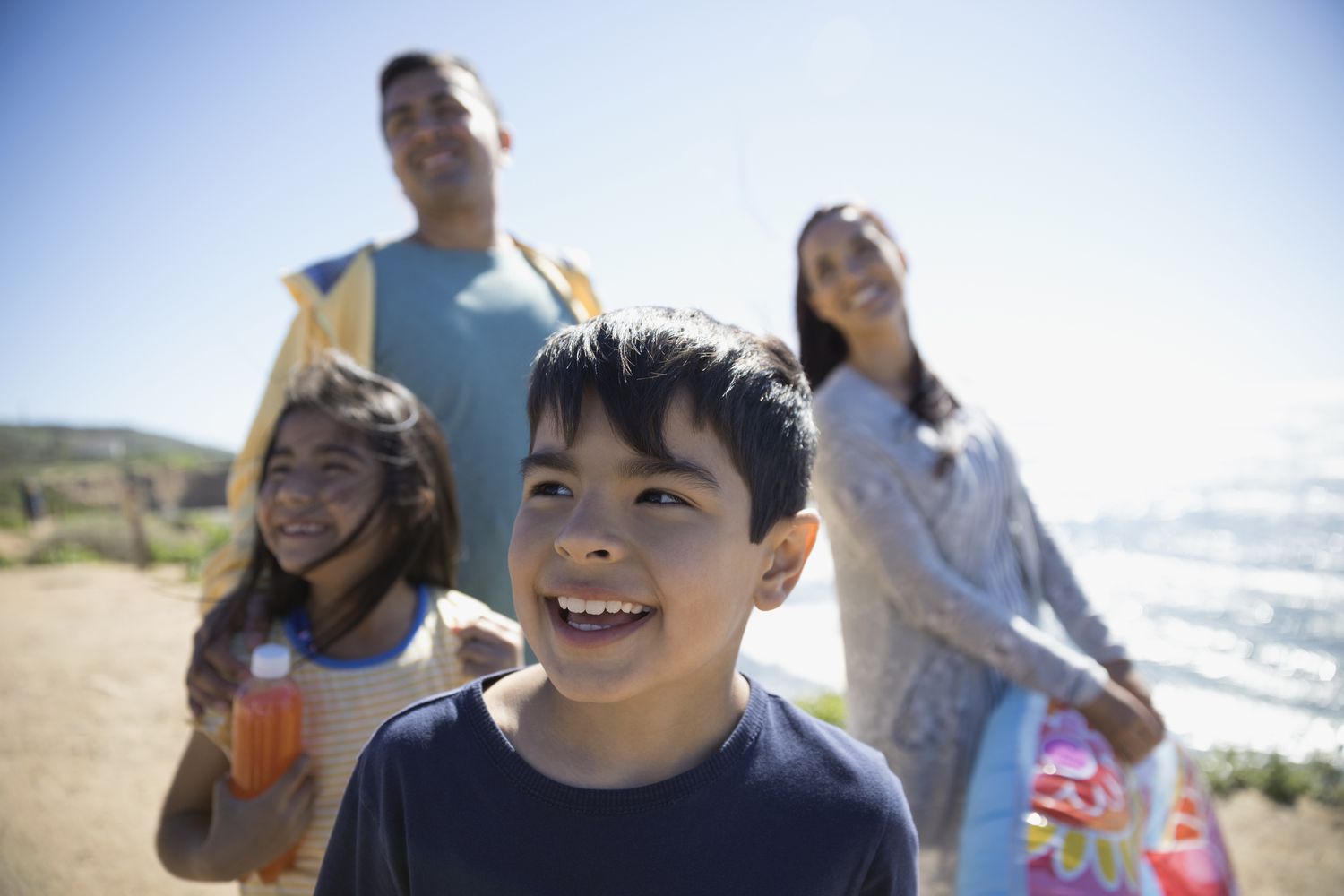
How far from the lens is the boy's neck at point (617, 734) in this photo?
114 centimetres

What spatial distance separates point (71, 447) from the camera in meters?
32.4

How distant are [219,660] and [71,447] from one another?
122 ft

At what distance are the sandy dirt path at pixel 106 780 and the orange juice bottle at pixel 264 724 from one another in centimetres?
146

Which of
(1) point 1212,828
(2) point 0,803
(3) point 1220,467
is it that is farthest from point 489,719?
(3) point 1220,467

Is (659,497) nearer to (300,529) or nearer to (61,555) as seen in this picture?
(300,529)

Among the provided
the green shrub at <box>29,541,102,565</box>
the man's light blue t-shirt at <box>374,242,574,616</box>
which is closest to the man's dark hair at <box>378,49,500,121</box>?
the man's light blue t-shirt at <box>374,242,574,616</box>

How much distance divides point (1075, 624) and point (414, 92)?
2387mm

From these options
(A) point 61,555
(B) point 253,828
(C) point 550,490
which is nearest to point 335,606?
(B) point 253,828

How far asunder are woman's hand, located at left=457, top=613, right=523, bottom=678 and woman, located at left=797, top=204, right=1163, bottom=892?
97 centimetres

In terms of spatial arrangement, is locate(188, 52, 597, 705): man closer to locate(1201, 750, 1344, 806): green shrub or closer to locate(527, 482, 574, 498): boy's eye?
locate(527, 482, 574, 498): boy's eye

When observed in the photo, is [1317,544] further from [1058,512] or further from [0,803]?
[0,803]

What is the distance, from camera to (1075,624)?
265 cm

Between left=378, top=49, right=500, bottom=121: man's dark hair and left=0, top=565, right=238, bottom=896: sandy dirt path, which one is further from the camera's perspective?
left=0, top=565, right=238, bottom=896: sandy dirt path

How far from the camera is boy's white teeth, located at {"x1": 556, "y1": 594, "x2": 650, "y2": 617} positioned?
1086 mm
